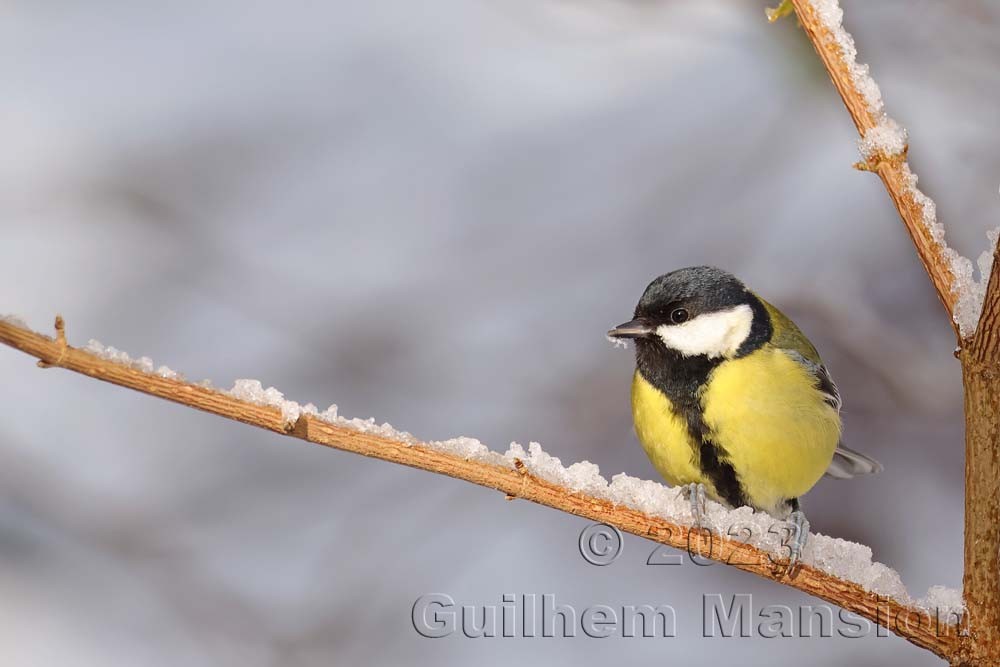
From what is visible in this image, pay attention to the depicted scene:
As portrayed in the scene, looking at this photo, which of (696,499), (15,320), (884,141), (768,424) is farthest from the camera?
(768,424)

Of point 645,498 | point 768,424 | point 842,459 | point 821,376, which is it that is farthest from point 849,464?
point 645,498

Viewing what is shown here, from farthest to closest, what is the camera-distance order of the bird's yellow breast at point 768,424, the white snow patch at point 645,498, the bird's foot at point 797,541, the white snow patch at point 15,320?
1. the bird's yellow breast at point 768,424
2. the bird's foot at point 797,541
3. the white snow patch at point 645,498
4. the white snow patch at point 15,320

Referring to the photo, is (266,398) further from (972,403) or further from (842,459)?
(842,459)

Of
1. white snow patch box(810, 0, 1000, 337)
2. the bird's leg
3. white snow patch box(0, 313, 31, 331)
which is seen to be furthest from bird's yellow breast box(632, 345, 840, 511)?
white snow patch box(0, 313, 31, 331)

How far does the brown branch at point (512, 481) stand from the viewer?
0.87m

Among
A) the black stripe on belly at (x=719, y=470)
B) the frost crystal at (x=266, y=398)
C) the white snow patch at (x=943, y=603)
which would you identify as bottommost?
the white snow patch at (x=943, y=603)

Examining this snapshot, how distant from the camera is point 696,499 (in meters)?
1.45

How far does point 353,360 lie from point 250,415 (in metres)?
1.10

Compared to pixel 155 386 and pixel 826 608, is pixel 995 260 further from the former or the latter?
pixel 826 608

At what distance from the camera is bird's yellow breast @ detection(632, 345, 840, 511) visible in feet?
5.07

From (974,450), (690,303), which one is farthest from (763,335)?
(974,450)

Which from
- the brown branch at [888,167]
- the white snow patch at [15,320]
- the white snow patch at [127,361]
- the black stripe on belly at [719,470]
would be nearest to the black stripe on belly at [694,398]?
the black stripe on belly at [719,470]

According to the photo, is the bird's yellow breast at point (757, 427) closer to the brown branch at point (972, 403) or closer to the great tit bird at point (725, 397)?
the great tit bird at point (725, 397)

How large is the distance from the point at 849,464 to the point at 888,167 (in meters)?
1.04
